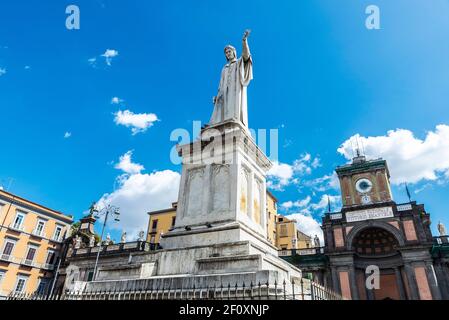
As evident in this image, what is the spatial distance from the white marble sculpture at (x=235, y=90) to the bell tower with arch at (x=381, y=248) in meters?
26.7

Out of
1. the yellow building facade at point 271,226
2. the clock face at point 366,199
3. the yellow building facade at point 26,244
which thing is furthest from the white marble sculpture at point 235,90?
the yellow building facade at point 26,244

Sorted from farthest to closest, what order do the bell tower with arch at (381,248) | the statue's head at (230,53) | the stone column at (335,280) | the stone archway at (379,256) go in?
1. the stone column at (335,280)
2. the stone archway at (379,256)
3. the bell tower with arch at (381,248)
4. the statue's head at (230,53)

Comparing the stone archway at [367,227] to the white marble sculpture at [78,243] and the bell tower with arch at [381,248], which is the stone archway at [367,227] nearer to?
the bell tower with arch at [381,248]

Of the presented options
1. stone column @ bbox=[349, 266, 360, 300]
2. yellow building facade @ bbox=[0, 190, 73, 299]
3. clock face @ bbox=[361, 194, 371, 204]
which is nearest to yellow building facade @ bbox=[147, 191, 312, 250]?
clock face @ bbox=[361, 194, 371, 204]

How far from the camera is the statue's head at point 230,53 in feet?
36.9

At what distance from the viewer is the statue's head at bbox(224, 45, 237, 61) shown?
11.2 meters

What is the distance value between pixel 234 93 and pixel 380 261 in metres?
29.7

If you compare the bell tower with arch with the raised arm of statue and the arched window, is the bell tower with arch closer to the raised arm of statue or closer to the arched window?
the arched window

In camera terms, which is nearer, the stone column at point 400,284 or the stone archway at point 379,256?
the stone column at point 400,284

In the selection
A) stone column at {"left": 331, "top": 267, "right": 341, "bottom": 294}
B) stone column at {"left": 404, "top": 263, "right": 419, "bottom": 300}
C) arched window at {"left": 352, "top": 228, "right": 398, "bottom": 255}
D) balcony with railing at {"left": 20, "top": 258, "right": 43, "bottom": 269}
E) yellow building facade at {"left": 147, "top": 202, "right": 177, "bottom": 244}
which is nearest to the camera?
stone column at {"left": 404, "top": 263, "right": 419, "bottom": 300}

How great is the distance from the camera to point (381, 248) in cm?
3250

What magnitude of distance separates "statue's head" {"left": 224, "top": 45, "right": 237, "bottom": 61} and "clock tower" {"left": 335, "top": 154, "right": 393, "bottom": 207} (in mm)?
30052
